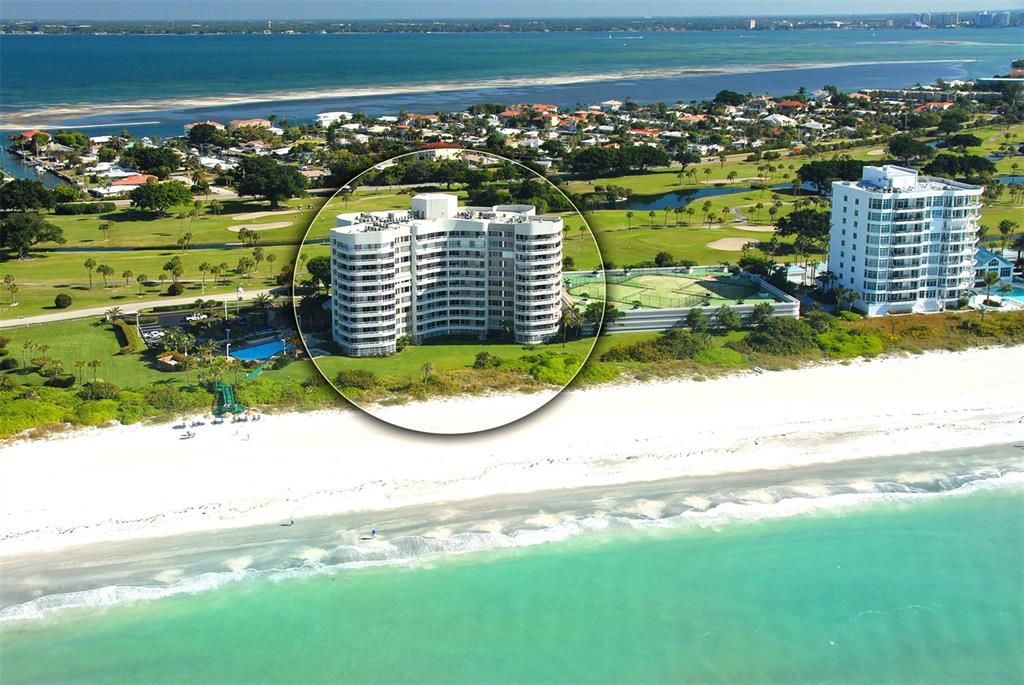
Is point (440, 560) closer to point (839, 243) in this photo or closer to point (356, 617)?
point (356, 617)

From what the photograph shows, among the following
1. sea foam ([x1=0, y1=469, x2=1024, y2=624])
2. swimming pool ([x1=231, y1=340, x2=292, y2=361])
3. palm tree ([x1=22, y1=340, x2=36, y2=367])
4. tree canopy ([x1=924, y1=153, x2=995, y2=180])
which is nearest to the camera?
sea foam ([x1=0, y1=469, x2=1024, y2=624])

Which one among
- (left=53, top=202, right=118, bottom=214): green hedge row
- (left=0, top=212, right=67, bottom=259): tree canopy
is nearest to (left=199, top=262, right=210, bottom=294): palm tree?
(left=0, top=212, right=67, bottom=259): tree canopy

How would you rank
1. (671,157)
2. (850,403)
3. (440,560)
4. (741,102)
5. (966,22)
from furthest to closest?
(966,22), (741,102), (671,157), (850,403), (440,560)

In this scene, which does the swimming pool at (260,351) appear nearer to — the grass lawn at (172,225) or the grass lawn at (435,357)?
the grass lawn at (435,357)

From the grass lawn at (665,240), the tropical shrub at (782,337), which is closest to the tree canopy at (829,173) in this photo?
the grass lawn at (665,240)

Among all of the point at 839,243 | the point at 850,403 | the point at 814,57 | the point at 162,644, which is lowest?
the point at 162,644

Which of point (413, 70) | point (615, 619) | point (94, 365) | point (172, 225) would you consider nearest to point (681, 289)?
point (615, 619)

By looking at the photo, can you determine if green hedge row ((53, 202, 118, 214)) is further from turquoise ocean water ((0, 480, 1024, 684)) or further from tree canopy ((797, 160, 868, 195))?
turquoise ocean water ((0, 480, 1024, 684))

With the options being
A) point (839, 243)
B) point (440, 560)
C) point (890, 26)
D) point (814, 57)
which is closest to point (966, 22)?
point (890, 26)
